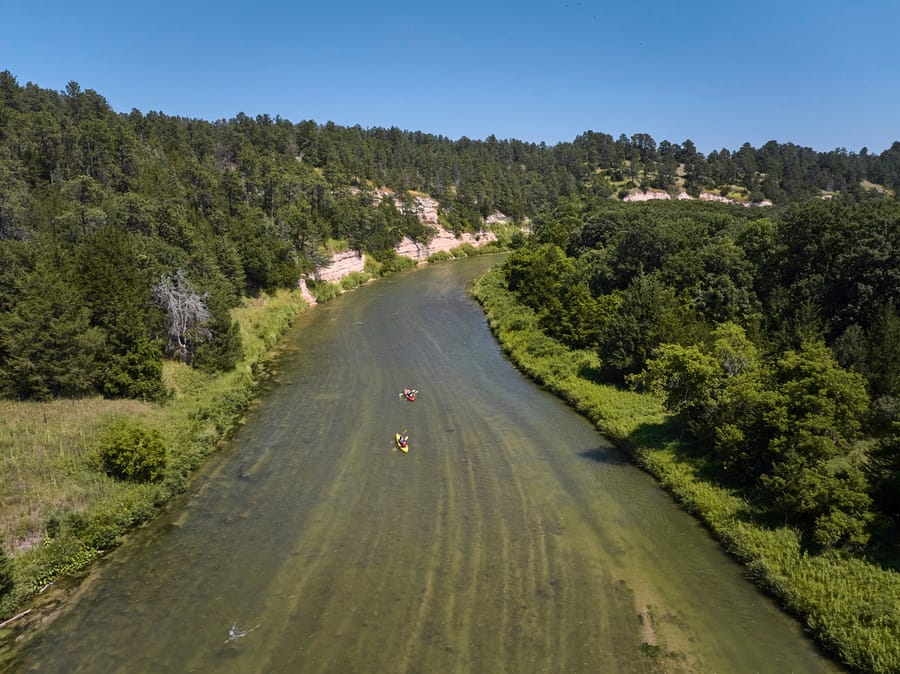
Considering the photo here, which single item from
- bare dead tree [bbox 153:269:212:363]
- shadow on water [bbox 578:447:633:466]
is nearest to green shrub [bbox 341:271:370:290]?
bare dead tree [bbox 153:269:212:363]

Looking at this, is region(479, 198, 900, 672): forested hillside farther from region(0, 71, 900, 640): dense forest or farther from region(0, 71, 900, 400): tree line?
region(0, 71, 900, 400): tree line

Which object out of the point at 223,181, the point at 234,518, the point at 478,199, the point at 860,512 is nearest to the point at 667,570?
the point at 860,512

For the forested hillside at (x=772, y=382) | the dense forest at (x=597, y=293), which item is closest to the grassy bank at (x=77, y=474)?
the dense forest at (x=597, y=293)

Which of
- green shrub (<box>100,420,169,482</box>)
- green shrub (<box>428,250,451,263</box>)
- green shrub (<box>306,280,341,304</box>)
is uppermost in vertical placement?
green shrub (<box>428,250,451,263</box>)

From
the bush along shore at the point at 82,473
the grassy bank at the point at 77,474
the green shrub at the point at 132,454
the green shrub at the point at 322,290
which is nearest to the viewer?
the bush along shore at the point at 82,473

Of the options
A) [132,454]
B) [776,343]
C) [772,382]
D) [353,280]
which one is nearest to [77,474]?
[132,454]

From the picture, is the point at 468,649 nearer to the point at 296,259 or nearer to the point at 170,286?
the point at 170,286

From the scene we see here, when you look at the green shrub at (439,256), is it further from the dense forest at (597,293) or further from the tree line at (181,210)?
the dense forest at (597,293)
